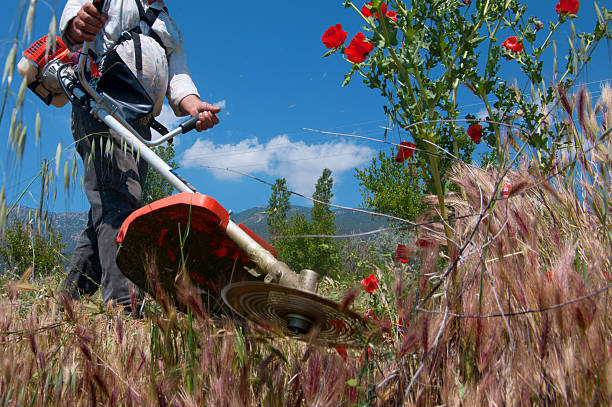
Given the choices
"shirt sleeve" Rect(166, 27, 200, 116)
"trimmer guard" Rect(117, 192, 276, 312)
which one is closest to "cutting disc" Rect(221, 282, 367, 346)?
"trimmer guard" Rect(117, 192, 276, 312)

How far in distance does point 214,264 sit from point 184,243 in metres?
0.33

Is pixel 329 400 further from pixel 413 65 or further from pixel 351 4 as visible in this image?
pixel 351 4

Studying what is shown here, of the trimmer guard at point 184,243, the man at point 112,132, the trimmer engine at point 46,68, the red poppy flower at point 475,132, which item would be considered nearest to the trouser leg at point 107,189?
the man at point 112,132

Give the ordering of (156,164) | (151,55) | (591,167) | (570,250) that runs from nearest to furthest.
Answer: (570,250) < (591,167) < (156,164) < (151,55)

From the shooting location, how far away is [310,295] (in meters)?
0.89

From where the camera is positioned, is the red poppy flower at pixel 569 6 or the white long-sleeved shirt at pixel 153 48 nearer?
the white long-sleeved shirt at pixel 153 48

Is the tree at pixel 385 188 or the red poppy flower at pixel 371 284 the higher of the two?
the tree at pixel 385 188

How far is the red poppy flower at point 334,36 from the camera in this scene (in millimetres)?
2105

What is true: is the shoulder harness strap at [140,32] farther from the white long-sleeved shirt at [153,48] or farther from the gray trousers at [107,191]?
the gray trousers at [107,191]

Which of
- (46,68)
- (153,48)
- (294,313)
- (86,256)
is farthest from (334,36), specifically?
(86,256)

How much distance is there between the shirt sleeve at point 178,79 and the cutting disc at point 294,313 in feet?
6.34

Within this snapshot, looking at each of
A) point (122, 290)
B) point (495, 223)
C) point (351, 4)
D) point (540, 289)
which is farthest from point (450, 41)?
point (122, 290)

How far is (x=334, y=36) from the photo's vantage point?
6.91 feet

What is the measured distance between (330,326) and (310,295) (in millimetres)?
352
